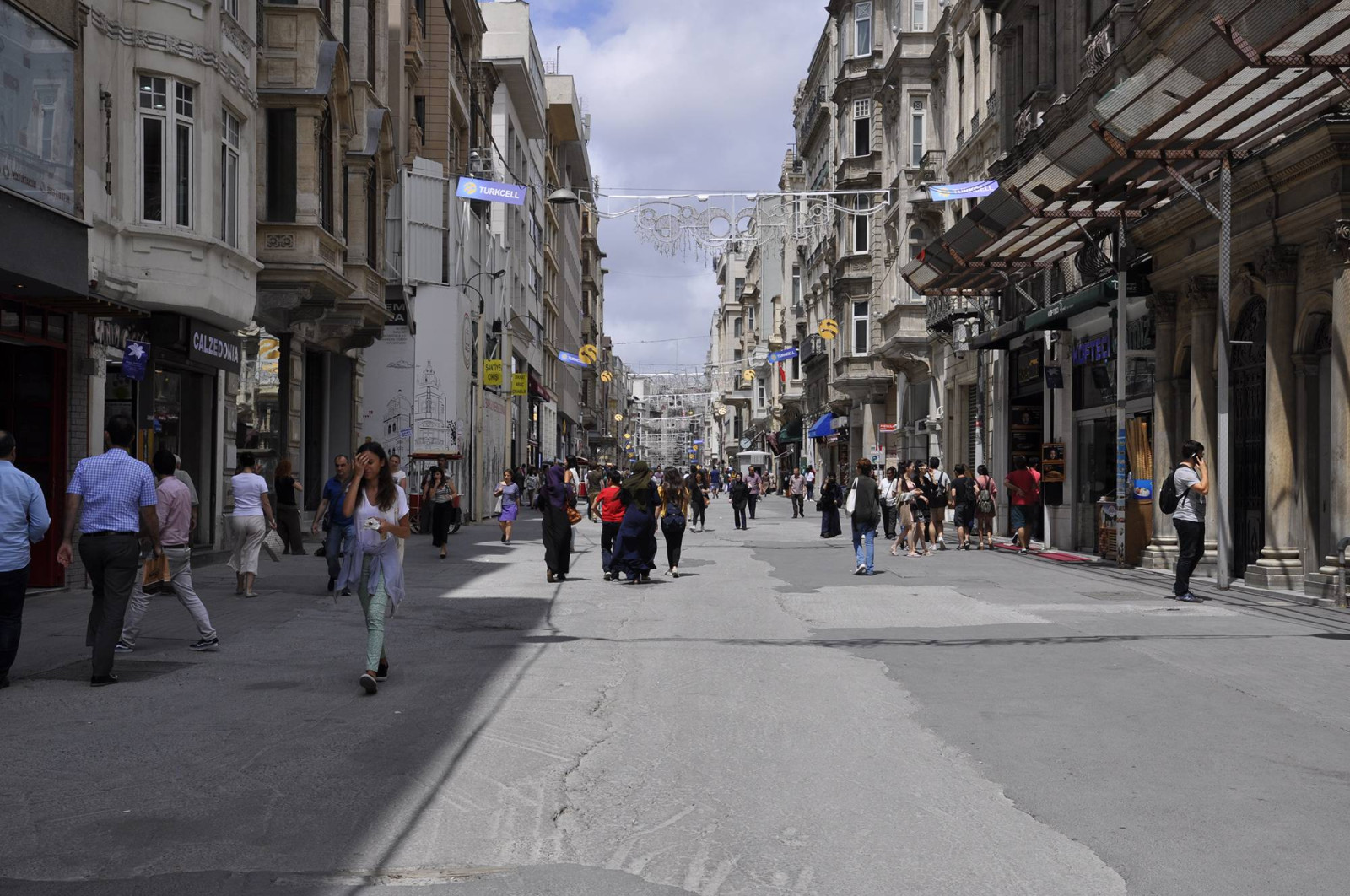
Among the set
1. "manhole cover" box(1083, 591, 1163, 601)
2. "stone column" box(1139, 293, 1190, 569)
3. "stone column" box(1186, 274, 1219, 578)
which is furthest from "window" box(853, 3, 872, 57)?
"manhole cover" box(1083, 591, 1163, 601)

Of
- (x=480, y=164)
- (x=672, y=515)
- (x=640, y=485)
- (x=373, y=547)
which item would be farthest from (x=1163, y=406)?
(x=480, y=164)

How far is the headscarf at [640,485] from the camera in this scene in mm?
18125

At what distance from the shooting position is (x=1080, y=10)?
78.2 ft

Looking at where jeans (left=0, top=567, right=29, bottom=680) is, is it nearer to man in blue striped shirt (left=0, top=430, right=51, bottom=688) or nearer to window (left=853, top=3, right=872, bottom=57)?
man in blue striped shirt (left=0, top=430, right=51, bottom=688)

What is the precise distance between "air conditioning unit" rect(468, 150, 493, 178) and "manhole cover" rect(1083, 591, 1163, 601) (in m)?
28.9

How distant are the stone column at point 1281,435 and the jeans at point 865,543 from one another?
16.6ft

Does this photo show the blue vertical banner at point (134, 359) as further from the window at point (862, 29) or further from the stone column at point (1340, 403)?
the window at point (862, 29)

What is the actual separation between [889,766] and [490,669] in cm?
415

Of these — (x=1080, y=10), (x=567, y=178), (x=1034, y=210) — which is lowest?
(x=1034, y=210)

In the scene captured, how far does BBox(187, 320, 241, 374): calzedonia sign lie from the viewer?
1830 cm

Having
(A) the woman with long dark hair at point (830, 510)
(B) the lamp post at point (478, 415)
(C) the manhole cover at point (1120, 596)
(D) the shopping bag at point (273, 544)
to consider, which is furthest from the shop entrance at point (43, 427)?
(B) the lamp post at point (478, 415)

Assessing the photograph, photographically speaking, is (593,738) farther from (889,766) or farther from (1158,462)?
(1158,462)

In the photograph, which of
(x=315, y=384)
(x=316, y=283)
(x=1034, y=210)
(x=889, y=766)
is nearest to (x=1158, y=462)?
(x=1034, y=210)

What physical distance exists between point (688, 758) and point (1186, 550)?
10328 millimetres
